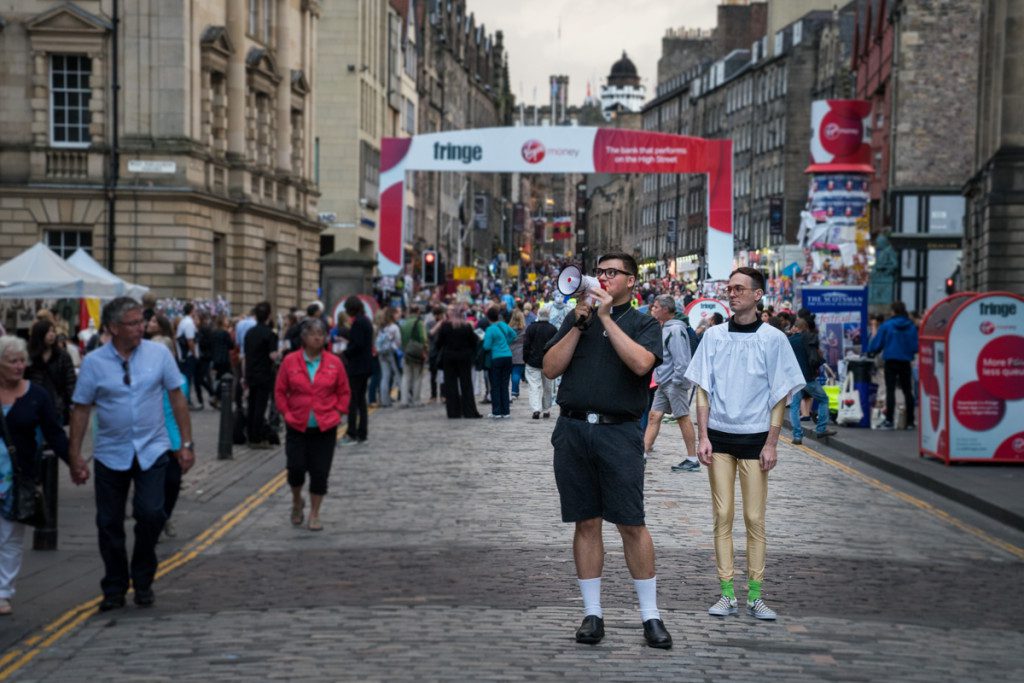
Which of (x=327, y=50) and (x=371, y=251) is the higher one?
(x=327, y=50)

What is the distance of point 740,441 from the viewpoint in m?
9.17

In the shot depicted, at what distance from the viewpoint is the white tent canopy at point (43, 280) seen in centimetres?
2353

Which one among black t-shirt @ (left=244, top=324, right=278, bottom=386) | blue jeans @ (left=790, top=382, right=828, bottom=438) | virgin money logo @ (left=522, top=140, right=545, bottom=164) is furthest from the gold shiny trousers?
virgin money logo @ (left=522, top=140, right=545, bottom=164)

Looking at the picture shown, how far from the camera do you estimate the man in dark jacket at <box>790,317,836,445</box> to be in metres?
22.2

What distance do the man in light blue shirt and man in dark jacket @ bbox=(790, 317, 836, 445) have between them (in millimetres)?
13754

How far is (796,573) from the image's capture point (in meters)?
10.8

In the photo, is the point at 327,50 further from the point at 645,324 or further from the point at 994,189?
the point at 645,324

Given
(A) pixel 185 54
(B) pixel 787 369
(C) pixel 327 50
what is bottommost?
(B) pixel 787 369

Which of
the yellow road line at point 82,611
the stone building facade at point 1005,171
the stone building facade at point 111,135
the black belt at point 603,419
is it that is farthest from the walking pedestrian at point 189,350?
the black belt at point 603,419

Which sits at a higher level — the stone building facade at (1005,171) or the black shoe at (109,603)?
the stone building facade at (1005,171)

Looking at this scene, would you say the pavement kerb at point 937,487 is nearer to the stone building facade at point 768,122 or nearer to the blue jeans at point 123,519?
the blue jeans at point 123,519

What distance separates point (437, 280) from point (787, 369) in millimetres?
43652

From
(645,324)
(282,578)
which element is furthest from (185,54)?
(645,324)

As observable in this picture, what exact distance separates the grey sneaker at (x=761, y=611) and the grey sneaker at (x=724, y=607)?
101mm
